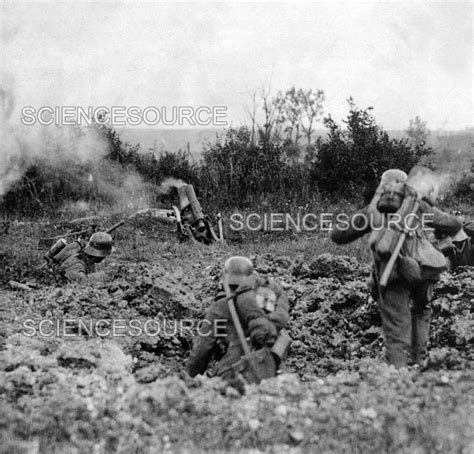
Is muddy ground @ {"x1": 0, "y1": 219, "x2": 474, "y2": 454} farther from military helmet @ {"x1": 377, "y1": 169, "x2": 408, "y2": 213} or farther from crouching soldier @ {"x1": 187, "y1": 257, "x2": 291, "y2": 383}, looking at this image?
military helmet @ {"x1": 377, "y1": 169, "x2": 408, "y2": 213}

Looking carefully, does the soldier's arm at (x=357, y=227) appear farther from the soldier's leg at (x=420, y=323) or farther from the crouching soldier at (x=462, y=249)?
the crouching soldier at (x=462, y=249)

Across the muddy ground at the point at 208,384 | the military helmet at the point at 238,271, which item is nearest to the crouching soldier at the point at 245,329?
the military helmet at the point at 238,271

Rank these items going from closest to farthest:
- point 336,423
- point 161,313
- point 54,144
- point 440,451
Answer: point 440,451, point 336,423, point 161,313, point 54,144

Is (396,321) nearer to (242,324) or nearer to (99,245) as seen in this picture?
(242,324)

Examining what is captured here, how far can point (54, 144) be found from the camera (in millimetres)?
19969

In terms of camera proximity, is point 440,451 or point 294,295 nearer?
point 440,451

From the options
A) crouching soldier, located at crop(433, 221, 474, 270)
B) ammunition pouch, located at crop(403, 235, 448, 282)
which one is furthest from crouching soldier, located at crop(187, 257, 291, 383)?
crouching soldier, located at crop(433, 221, 474, 270)

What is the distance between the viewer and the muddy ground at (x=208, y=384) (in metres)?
4.08

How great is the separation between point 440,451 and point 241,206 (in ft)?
40.9

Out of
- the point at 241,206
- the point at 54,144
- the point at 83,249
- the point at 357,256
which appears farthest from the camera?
the point at 54,144

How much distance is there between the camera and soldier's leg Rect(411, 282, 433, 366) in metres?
5.82

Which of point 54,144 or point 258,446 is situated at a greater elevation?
point 54,144

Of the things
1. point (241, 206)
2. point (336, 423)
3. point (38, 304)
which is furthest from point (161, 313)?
point (241, 206)

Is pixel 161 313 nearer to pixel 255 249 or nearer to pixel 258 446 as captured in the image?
pixel 258 446
